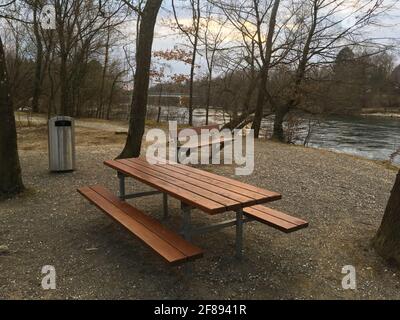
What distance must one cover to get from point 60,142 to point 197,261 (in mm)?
3802

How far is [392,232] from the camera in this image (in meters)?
3.33

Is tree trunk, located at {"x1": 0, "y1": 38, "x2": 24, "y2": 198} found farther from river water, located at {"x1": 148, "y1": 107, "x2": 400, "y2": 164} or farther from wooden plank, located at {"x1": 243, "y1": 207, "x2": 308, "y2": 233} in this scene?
river water, located at {"x1": 148, "y1": 107, "x2": 400, "y2": 164}

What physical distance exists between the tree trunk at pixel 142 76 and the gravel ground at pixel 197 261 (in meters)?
0.97

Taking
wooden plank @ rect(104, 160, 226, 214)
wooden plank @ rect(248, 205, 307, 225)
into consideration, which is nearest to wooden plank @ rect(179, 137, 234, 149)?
wooden plank @ rect(104, 160, 226, 214)

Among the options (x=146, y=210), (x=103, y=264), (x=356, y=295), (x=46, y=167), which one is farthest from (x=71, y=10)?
(x=356, y=295)

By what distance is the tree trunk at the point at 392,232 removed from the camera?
327 centimetres

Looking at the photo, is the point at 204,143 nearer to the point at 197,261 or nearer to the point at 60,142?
the point at 60,142

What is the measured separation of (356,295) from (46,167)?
17.8 ft

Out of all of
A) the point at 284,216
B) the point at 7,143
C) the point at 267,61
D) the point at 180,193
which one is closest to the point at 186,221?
the point at 180,193

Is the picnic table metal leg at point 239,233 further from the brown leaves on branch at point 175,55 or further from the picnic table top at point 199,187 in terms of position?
the brown leaves on branch at point 175,55

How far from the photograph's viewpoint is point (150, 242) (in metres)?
2.89

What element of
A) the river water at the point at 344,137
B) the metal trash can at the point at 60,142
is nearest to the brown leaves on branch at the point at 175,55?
the river water at the point at 344,137
